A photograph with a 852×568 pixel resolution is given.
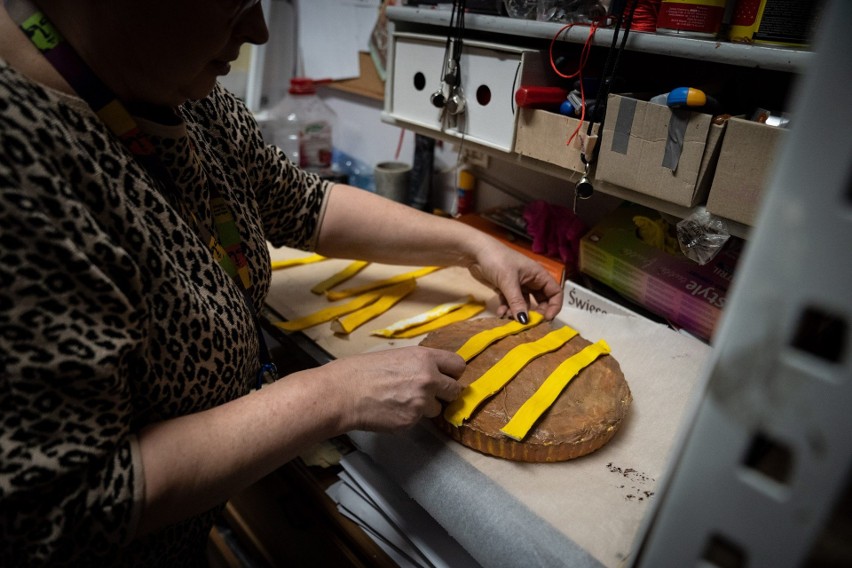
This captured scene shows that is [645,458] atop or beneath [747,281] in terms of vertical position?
beneath

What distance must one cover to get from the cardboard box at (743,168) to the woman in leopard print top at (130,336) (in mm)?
436

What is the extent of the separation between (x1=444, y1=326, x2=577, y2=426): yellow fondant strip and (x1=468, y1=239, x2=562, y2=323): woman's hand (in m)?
0.11

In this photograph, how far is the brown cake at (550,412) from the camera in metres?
0.69

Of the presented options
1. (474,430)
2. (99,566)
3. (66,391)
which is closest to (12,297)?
(66,391)

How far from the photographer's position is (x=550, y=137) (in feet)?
3.03

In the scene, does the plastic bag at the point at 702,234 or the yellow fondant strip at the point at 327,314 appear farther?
the yellow fondant strip at the point at 327,314

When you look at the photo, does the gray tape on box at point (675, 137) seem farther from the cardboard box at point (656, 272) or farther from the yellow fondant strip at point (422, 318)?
the yellow fondant strip at point (422, 318)

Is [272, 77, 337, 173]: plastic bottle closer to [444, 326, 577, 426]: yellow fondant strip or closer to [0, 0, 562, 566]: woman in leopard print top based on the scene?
[0, 0, 562, 566]: woman in leopard print top

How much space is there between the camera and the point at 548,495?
0.65m

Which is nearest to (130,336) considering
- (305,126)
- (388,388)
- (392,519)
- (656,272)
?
A: (388,388)

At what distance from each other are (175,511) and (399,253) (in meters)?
0.63

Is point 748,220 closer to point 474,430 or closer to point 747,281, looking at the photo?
point 474,430

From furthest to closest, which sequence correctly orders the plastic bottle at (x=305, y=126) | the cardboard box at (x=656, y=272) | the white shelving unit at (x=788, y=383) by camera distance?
the plastic bottle at (x=305, y=126) → the cardboard box at (x=656, y=272) → the white shelving unit at (x=788, y=383)

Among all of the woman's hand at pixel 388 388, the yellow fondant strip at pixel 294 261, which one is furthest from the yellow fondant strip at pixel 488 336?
the yellow fondant strip at pixel 294 261
